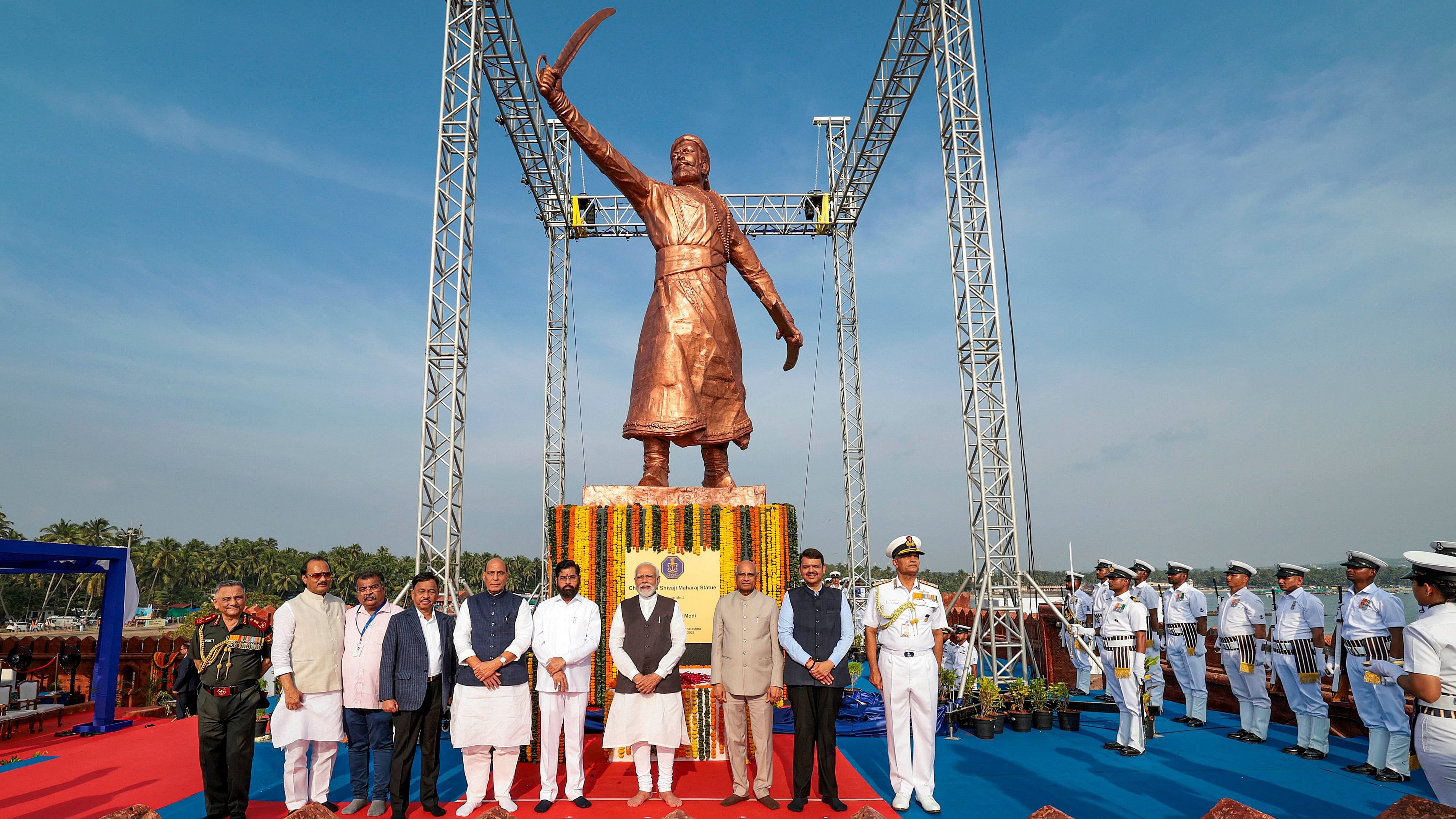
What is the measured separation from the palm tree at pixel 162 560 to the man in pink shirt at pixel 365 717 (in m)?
47.9

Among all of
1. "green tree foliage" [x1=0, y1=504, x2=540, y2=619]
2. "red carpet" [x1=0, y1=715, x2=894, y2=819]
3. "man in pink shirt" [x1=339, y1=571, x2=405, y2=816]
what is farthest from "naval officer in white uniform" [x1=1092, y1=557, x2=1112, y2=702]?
"green tree foliage" [x1=0, y1=504, x2=540, y2=619]

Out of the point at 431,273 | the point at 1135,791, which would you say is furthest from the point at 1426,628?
the point at 431,273

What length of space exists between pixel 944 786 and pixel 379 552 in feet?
156

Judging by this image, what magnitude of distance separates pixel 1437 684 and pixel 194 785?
5.98 m

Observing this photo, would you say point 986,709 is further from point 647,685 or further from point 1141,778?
point 647,685

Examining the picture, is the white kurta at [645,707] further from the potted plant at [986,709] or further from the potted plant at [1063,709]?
the potted plant at [1063,709]

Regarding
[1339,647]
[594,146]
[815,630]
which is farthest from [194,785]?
[1339,647]

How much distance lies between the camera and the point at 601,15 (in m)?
5.54

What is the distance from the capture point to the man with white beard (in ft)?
13.1

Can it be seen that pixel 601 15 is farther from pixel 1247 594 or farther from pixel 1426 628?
pixel 1247 594

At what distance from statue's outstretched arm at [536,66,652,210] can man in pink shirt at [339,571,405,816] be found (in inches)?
128

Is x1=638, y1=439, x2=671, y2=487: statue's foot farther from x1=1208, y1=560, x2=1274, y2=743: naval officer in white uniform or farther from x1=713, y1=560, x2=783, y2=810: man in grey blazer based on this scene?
x1=1208, y1=560, x2=1274, y2=743: naval officer in white uniform

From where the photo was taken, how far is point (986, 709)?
6168 millimetres

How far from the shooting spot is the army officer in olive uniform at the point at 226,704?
3.71 m
